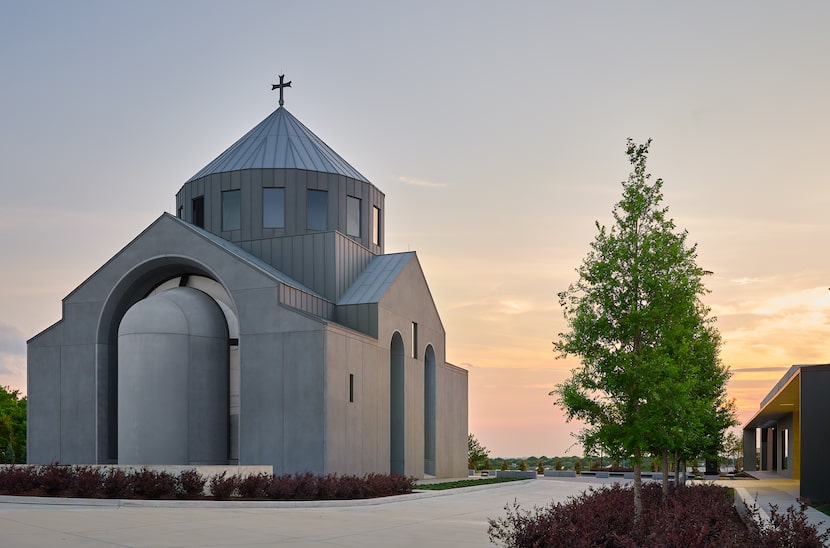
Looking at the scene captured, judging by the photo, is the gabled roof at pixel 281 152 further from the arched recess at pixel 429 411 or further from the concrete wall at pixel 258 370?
the arched recess at pixel 429 411

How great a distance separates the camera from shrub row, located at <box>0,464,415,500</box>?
74.6 ft

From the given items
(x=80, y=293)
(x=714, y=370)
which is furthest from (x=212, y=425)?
(x=714, y=370)

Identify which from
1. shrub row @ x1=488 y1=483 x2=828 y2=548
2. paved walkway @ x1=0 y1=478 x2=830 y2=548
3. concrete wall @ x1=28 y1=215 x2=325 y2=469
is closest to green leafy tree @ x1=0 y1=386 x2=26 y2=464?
concrete wall @ x1=28 y1=215 x2=325 y2=469

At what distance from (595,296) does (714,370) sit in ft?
39.1

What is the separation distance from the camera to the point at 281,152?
4016 centimetres

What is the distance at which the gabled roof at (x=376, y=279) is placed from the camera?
3622 cm

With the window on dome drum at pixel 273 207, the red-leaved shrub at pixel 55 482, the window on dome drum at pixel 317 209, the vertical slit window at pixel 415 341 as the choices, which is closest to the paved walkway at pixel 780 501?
the vertical slit window at pixel 415 341

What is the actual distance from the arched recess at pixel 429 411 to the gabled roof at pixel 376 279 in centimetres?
520

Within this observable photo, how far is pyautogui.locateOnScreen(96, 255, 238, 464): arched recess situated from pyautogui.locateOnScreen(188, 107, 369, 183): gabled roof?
256 inches

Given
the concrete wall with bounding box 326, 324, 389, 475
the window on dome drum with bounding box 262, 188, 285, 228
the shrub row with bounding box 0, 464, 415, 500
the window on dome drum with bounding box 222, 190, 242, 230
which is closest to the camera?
the shrub row with bounding box 0, 464, 415, 500

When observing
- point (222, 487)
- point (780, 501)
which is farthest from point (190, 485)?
point (780, 501)

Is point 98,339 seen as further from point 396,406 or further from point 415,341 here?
point 415,341

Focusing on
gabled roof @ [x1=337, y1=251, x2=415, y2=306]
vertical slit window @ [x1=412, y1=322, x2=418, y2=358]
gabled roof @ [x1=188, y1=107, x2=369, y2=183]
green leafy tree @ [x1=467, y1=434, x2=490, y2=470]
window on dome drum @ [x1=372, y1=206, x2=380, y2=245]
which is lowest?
green leafy tree @ [x1=467, y1=434, x2=490, y2=470]

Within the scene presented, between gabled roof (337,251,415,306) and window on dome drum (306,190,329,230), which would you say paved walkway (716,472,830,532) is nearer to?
gabled roof (337,251,415,306)
